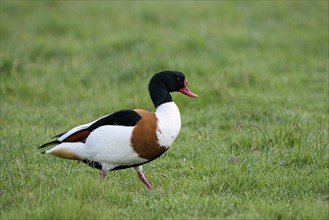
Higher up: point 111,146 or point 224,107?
point 111,146

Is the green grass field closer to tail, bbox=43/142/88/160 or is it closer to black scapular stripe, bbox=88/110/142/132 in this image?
tail, bbox=43/142/88/160

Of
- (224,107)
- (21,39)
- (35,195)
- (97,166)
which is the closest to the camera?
(35,195)

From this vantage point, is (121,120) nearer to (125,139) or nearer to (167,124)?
(125,139)

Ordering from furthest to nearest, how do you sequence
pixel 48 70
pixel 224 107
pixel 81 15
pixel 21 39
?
1. pixel 81 15
2. pixel 21 39
3. pixel 48 70
4. pixel 224 107

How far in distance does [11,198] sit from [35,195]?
0.25m

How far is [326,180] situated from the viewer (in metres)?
5.88

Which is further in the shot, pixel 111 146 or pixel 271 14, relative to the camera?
pixel 271 14

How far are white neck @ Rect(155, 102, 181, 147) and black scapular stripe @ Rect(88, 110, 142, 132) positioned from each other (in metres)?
0.20

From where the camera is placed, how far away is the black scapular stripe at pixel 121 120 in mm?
5676

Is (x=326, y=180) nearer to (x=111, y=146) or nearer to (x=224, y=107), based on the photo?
(x=111, y=146)

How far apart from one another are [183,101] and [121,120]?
344 centimetres

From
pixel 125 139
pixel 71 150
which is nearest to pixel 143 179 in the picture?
pixel 125 139

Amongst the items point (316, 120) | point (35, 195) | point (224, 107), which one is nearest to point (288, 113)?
point (316, 120)

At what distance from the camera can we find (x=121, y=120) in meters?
5.71
